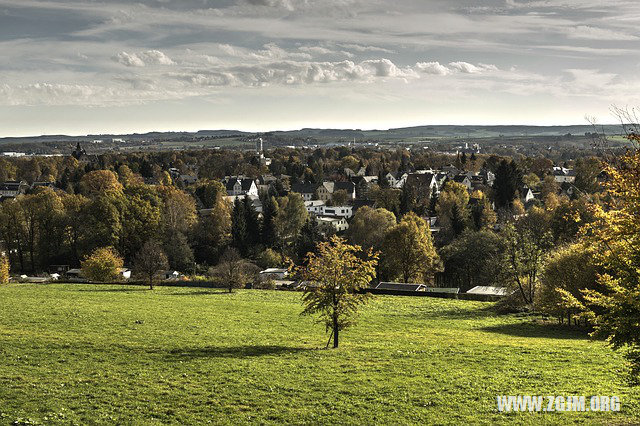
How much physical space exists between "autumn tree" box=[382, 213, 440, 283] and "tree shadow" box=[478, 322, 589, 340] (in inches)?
937

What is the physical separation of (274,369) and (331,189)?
116 metres

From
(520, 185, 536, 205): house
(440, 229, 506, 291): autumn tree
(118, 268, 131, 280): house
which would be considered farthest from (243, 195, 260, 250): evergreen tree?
(520, 185, 536, 205): house

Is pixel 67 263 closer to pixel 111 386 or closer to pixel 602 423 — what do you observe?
pixel 111 386

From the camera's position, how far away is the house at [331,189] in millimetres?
133500

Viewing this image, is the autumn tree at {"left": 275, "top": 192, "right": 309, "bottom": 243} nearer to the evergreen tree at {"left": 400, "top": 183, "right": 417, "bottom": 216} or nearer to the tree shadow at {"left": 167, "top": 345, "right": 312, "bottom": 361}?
the evergreen tree at {"left": 400, "top": 183, "right": 417, "bottom": 216}

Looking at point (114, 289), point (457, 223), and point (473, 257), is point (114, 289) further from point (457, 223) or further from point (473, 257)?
point (457, 223)

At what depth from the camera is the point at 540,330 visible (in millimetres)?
33781

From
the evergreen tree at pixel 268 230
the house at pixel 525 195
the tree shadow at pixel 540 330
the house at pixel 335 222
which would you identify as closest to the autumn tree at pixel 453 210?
the house at pixel 525 195

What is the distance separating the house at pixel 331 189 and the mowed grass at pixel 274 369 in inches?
3892

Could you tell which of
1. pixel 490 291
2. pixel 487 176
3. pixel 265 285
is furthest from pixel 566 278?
pixel 487 176

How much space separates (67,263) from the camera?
6906cm

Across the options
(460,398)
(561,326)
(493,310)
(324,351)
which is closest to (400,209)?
(493,310)

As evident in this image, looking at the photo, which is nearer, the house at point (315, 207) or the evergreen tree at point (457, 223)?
the evergreen tree at point (457, 223)

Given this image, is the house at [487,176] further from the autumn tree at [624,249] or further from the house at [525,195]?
the autumn tree at [624,249]
